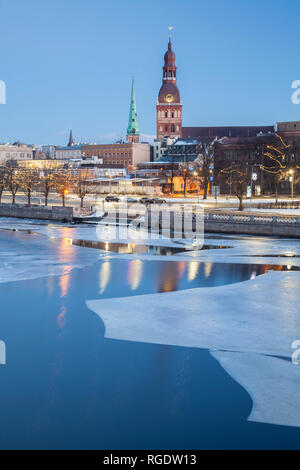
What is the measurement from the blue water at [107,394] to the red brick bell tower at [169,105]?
156 m

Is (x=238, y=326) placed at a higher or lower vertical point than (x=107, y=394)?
higher

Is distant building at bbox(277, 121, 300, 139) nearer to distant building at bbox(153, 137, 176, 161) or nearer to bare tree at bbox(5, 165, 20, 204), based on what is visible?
distant building at bbox(153, 137, 176, 161)

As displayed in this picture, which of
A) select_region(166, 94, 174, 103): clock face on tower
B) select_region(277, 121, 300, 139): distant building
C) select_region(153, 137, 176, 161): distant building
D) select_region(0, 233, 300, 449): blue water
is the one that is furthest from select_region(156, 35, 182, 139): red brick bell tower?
select_region(0, 233, 300, 449): blue water

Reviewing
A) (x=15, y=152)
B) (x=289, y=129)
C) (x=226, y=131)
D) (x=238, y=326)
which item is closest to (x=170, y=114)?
(x=226, y=131)

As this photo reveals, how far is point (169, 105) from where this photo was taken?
168 metres

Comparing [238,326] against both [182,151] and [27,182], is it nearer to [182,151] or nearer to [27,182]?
[27,182]

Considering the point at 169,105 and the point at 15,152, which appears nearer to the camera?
the point at 169,105

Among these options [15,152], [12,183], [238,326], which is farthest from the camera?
[15,152]

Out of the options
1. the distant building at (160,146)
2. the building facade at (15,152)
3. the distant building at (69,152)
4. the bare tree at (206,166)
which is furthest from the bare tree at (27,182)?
the distant building at (69,152)

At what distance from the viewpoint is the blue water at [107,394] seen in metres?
9.76

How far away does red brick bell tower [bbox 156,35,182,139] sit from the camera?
169 meters

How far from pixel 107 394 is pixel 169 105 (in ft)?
534

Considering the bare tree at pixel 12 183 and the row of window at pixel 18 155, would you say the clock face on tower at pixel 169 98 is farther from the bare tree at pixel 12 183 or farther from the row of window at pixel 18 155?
the bare tree at pixel 12 183

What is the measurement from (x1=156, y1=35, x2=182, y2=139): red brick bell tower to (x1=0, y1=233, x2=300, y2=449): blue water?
512 ft
